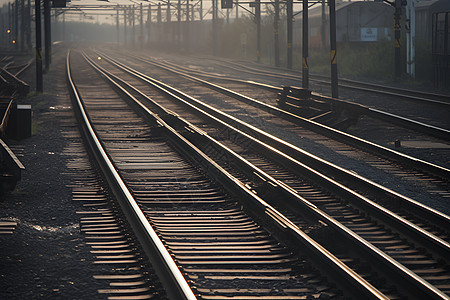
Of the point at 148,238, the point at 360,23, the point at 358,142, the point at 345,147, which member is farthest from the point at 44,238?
the point at 360,23

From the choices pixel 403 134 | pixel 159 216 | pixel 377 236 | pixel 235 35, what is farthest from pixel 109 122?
pixel 235 35

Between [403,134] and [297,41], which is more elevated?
[297,41]

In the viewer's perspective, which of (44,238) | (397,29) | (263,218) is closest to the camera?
(44,238)

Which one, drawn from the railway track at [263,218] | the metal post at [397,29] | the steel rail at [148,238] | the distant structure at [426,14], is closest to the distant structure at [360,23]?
the distant structure at [426,14]

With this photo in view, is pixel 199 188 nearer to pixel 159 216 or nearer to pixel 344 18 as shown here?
pixel 159 216

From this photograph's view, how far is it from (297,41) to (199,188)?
4505cm

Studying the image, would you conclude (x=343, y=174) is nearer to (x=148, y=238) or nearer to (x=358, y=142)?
(x=358, y=142)

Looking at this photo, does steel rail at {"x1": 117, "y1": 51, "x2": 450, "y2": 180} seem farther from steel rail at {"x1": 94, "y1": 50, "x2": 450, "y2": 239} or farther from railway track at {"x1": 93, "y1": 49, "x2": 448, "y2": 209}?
steel rail at {"x1": 94, "y1": 50, "x2": 450, "y2": 239}

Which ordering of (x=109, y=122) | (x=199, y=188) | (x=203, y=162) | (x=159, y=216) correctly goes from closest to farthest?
(x=159, y=216), (x=199, y=188), (x=203, y=162), (x=109, y=122)

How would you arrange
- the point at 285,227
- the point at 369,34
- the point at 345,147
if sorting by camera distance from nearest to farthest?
1. the point at 285,227
2. the point at 345,147
3. the point at 369,34

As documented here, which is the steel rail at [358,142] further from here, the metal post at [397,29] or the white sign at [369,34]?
the white sign at [369,34]

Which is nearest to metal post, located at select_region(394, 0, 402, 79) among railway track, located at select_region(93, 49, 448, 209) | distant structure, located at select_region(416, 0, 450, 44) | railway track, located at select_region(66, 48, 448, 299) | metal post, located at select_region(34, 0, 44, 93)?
distant structure, located at select_region(416, 0, 450, 44)

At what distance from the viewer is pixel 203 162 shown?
408 inches

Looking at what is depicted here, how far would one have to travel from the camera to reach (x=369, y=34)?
162 feet
